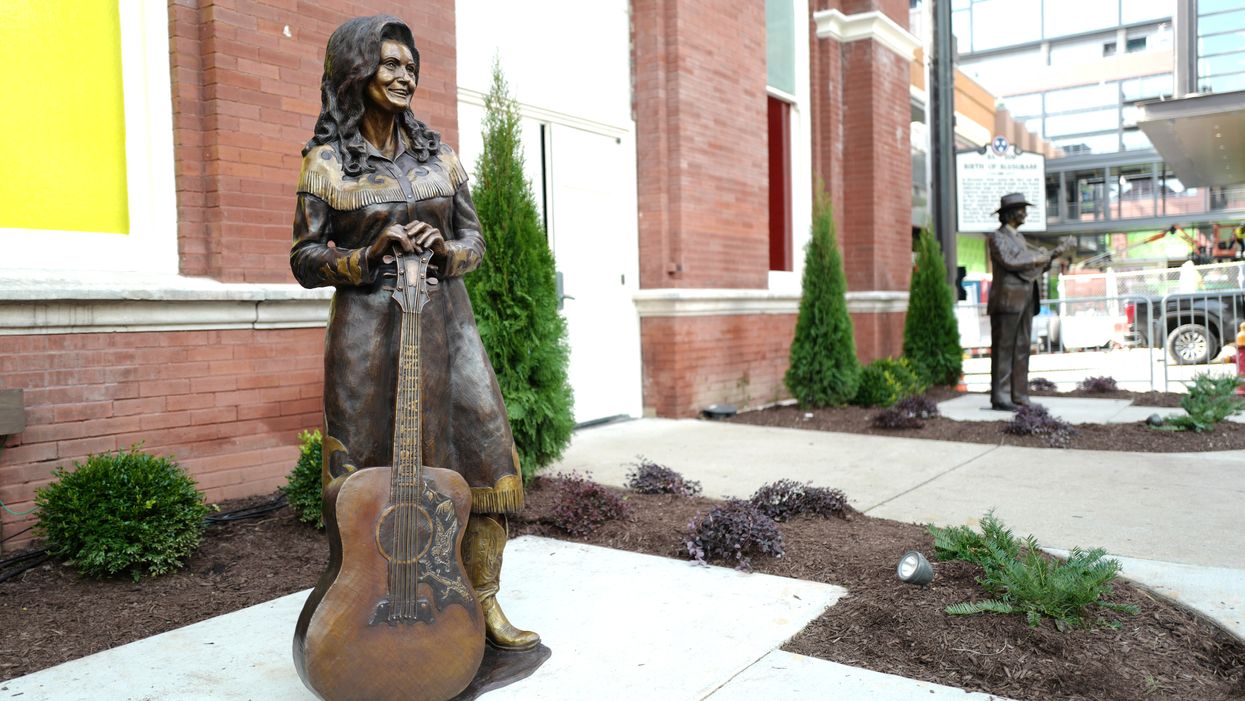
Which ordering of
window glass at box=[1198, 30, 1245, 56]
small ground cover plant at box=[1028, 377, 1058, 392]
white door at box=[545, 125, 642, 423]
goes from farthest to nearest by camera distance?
1. window glass at box=[1198, 30, 1245, 56]
2. small ground cover plant at box=[1028, 377, 1058, 392]
3. white door at box=[545, 125, 642, 423]

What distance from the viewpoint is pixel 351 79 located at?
305cm

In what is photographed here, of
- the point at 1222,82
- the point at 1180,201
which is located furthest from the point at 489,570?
the point at 1180,201

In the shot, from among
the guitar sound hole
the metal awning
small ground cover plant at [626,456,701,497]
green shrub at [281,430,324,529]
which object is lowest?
small ground cover plant at [626,456,701,497]

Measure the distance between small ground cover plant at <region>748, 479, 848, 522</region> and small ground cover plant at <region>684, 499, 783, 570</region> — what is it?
607 millimetres

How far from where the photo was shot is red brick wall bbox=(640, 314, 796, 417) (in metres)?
9.88

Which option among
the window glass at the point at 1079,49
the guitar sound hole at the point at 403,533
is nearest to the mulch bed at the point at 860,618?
the guitar sound hole at the point at 403,533

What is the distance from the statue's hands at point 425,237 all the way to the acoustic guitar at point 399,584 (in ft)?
0.33

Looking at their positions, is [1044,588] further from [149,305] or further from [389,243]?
[149,305]

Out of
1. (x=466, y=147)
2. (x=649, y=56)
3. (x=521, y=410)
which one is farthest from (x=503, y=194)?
(x=649, y=56)

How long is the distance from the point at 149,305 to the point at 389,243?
2937 millimetres

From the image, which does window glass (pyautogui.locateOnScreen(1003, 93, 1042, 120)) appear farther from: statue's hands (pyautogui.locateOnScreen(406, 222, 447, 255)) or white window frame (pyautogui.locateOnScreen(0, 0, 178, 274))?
statue's hands (pyautogui.locateOnScreen(406, 222, 447, 255))

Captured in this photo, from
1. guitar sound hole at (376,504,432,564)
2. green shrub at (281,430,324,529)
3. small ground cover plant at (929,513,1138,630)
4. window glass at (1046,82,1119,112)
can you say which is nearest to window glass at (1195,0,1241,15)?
small ground cover plant at (929,513,1138,630)

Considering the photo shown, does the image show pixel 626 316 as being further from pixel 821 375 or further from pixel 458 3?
pixel 458 3

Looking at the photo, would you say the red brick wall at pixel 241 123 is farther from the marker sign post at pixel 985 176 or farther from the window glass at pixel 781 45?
the marker sign post at pixel 985 176
